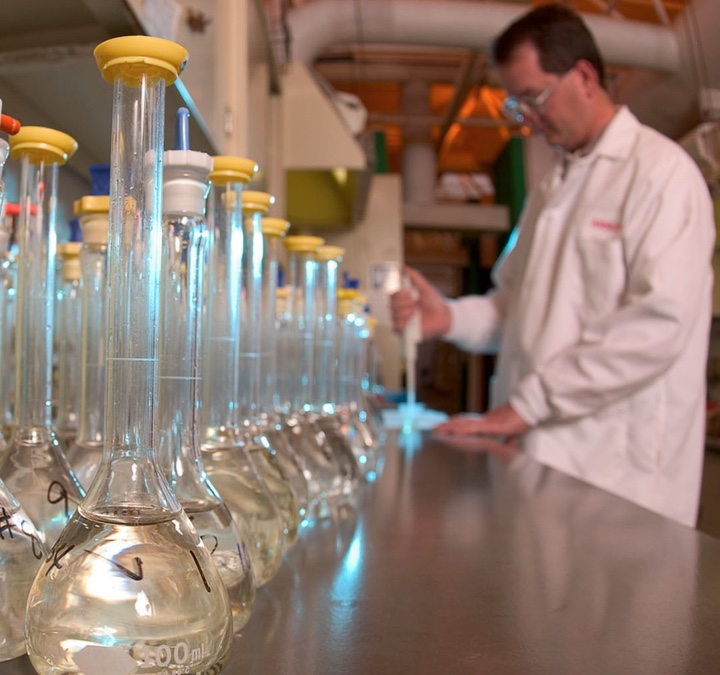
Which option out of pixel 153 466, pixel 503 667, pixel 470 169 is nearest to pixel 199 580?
pixel 153 466

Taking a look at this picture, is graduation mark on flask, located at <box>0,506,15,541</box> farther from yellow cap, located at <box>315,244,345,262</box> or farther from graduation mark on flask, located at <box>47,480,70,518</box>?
yellow cap, located at <box>315,244,345,262</box>

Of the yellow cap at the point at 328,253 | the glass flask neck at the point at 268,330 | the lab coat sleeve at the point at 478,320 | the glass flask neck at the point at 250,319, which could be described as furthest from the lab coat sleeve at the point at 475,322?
the glass flask neck at the point at 250,319

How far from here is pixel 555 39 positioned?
1.74 m

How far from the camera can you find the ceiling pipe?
3.11 metres

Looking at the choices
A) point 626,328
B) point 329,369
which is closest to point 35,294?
point 329,369

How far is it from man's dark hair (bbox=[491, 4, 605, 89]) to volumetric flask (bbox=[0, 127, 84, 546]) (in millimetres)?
1591

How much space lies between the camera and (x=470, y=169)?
260 inches

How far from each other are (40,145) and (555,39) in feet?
5.37

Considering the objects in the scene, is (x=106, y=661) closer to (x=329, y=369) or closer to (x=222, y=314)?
(x=222, y=314)

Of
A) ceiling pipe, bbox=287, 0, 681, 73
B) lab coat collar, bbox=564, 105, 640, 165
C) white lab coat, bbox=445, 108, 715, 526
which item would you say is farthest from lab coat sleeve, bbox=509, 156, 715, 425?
ceiling pipe, bbox=287, 0, 681, 73

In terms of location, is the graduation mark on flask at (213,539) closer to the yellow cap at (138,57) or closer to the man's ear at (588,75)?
the yellow cap at (138,57)

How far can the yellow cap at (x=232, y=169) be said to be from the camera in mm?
456

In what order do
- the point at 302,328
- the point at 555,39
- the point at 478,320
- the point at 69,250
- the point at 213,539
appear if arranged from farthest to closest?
the point at 478,320 → the point at 555,39 → the point at 302,328 → the point at 69,250 → the point at 213,539

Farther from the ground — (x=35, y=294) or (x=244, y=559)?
(x=35, y=294)
